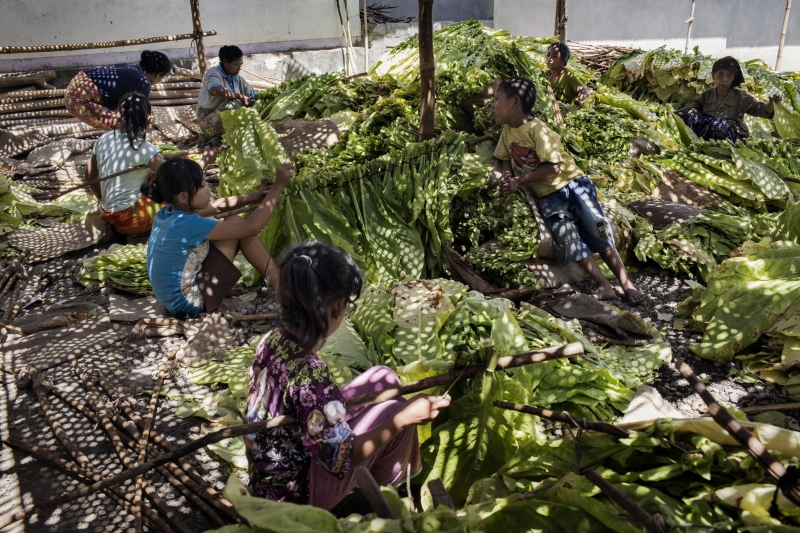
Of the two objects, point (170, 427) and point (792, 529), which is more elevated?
point (792, 529)

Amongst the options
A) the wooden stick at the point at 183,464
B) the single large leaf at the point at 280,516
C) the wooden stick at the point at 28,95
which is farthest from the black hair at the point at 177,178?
the wooden stick at the point at 28,95

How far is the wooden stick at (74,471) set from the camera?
241cm

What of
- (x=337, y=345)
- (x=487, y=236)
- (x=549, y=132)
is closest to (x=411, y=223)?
(x=487, y=236)

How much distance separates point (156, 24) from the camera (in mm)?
10234

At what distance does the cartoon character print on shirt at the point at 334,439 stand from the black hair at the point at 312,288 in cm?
22

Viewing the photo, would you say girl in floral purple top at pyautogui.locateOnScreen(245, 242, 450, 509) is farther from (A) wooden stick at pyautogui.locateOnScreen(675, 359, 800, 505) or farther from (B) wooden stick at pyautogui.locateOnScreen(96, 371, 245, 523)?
(A) wooden stick at pyautogui.locateOnScreen(675, 359, 800, 505)

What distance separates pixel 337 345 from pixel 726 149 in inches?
193

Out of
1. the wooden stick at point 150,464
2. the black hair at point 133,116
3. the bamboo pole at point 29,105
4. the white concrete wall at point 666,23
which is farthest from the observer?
the white concrete wall at point 666,23

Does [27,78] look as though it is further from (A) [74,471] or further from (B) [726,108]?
(B) [726,108]

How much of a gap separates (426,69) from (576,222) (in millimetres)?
1580

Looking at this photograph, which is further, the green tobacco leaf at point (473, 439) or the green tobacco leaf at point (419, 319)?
the green tobacco leaf at point (419, 319)

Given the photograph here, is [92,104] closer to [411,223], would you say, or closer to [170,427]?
[411,223]

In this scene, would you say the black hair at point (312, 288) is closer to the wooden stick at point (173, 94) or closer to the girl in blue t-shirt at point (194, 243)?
the girl in blue t-shirt at point (194, 243)

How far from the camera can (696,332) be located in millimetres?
3949
